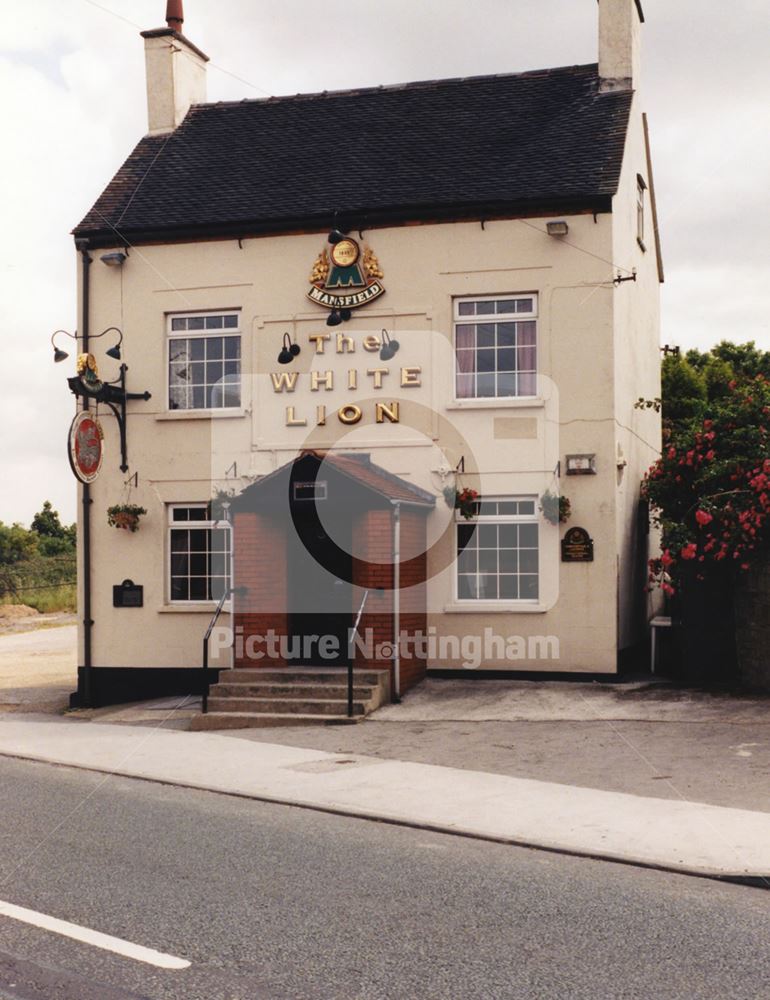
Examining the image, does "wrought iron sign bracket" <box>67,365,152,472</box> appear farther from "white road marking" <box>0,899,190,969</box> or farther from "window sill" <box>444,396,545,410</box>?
"white road marking" <box>0,899,190,969</box>

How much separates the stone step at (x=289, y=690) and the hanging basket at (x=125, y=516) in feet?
11.8

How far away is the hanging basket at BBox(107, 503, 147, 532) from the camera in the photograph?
59.6ft

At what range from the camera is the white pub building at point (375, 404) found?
54.7ft

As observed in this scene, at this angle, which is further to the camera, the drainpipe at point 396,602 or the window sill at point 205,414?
the window sill at point 205,414

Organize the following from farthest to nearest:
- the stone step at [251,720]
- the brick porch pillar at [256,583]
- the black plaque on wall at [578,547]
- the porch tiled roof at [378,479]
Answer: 1. the black plaque on wall at [578,547]
2. the brick porch pillar at [256,583]
3. the porch tiled roof at [378,479]
4. the stone step at [251,720]

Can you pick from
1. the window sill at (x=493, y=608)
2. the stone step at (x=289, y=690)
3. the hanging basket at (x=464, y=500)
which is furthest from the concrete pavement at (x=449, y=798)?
the hanging basket at (x=464, y=500)

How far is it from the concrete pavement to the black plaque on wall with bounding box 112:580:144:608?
4.11 meters

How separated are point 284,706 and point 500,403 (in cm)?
531

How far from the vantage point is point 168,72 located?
20734mm

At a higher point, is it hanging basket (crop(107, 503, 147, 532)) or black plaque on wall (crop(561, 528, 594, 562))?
hanging basket (crop(107, 503, 147, 532))

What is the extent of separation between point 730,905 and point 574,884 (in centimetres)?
91

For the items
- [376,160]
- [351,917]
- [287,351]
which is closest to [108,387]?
[287,351]

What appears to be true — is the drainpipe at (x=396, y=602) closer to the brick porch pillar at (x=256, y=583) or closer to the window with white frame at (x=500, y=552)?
the window with white frame at (x=500, y=552)

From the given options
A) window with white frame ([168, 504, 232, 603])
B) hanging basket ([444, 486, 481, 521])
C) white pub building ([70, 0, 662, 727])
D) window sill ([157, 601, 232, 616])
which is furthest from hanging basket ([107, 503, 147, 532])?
hanging basket ([444, 486, 481, 521])
